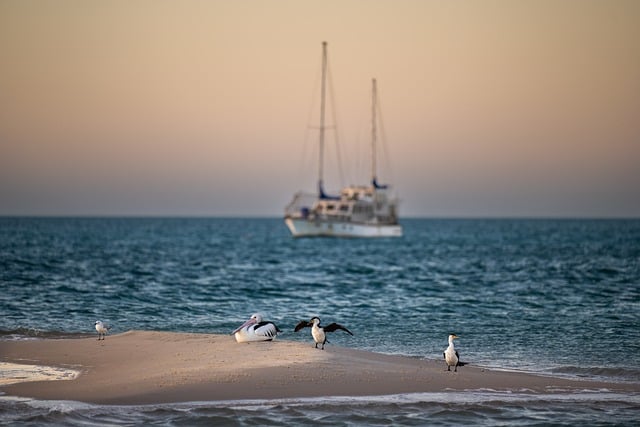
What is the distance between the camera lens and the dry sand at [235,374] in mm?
13133

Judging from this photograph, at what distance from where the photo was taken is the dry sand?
13133 mm

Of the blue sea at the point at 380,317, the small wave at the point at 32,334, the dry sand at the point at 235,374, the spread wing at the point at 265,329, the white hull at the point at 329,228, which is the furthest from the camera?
the white hull at the point at 329,228

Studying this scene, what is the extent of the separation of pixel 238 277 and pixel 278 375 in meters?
30.5

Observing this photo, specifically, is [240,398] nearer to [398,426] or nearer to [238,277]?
[398,426]

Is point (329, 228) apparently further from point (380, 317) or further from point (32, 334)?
point (32, 334)

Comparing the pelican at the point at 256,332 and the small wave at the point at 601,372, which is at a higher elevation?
the pelican at the point at 256,332

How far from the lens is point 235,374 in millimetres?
14086

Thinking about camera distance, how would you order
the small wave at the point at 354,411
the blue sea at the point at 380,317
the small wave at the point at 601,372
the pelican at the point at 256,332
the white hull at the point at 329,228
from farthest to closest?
the white hull at the point at 329,228
the pelican at the point at 256,332
the small wave at the point at 601,372
the blue sea at the point at 380,317
the small wave at the point at 354,411

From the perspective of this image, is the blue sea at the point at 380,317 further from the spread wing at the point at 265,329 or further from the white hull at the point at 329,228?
the white hull at the point at 329,228

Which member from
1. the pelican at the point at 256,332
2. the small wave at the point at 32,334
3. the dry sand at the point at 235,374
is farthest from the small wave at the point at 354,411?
the small wave at the point at 32,334

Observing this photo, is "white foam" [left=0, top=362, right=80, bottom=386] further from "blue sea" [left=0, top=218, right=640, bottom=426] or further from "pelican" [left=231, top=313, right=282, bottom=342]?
"pelican" [left=231, top=313, right=282, bottom=342]

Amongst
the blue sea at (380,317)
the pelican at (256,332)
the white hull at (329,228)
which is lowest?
the blue sea at (380,317)

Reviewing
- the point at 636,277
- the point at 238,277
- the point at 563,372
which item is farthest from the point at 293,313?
the point at 636,277

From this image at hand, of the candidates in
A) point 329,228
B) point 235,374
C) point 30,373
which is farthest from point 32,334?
point 329,228
